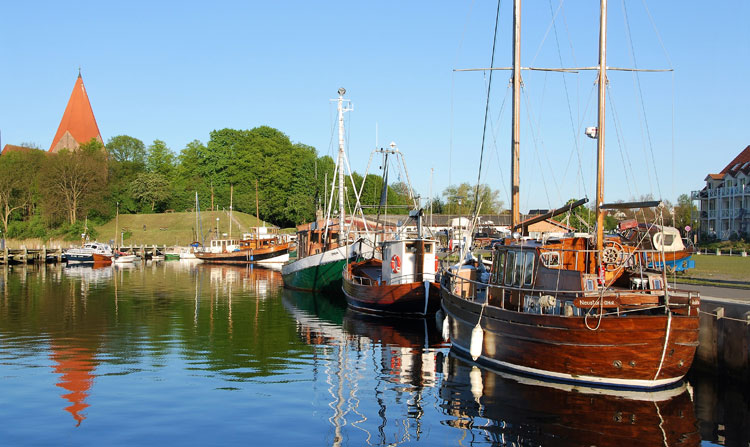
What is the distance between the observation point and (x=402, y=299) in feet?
97.2

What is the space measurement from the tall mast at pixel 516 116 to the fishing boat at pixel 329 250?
17.0 m

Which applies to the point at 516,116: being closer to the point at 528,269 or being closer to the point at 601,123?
the point at 601,123

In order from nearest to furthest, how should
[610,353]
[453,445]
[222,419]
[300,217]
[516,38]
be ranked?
[453,445] < [222,419] < [610,353] < [516,38] < [300,217]

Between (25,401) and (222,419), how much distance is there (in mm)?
5031

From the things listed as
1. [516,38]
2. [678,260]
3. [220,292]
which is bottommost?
[220,292]

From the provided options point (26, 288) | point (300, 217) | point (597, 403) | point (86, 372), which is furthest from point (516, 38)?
point (300, 217)

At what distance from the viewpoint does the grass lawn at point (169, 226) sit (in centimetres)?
10775

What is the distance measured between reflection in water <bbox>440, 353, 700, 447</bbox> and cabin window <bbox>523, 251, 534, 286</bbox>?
2722 millimetres

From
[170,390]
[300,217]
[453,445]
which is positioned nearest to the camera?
[453,445]

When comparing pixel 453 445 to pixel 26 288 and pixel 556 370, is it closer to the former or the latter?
pixel 556 370

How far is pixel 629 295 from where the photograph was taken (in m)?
15.6

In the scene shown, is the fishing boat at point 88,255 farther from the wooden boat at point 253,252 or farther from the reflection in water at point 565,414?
the reflection in water at point 565,414

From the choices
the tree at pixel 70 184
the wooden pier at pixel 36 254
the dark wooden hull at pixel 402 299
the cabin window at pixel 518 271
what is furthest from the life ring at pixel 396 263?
the tree at pixel 70 184

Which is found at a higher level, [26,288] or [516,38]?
[516,38]
